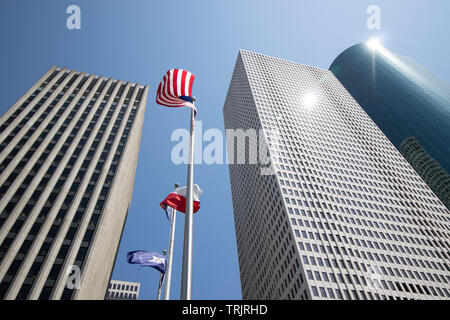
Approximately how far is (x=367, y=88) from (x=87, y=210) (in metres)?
182

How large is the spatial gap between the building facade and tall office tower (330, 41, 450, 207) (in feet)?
504

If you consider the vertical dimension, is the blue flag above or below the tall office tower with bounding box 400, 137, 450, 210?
below

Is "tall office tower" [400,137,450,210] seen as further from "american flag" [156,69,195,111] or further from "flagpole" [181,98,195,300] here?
"flagpole" [181,98,195,300]

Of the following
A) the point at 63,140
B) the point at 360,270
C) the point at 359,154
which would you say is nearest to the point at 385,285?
the point at 360,270

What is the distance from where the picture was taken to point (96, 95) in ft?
310

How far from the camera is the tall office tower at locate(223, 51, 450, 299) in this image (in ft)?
233

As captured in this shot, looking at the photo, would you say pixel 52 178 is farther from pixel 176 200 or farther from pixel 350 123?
pixel 350 123

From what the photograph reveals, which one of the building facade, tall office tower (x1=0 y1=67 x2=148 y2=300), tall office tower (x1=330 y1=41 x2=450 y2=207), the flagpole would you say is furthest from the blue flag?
tall office tower (x1=330 y1=41 x2=450 y2=207)

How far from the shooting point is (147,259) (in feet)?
90.2

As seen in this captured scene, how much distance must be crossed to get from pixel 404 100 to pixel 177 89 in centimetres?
17832

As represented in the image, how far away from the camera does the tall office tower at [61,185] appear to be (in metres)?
49.4

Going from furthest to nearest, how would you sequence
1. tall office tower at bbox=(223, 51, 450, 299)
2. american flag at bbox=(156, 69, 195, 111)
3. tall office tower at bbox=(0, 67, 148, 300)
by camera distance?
1. tall office tower at bbox=(223, 51, 450, 299)
2. tall office tower at bbox=(0, 67, 148, 300)
3. american flag at bbox=(156, 69, 195, 111)

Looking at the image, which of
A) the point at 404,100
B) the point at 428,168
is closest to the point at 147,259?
the point at 428,168

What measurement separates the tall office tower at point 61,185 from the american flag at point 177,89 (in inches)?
1620
